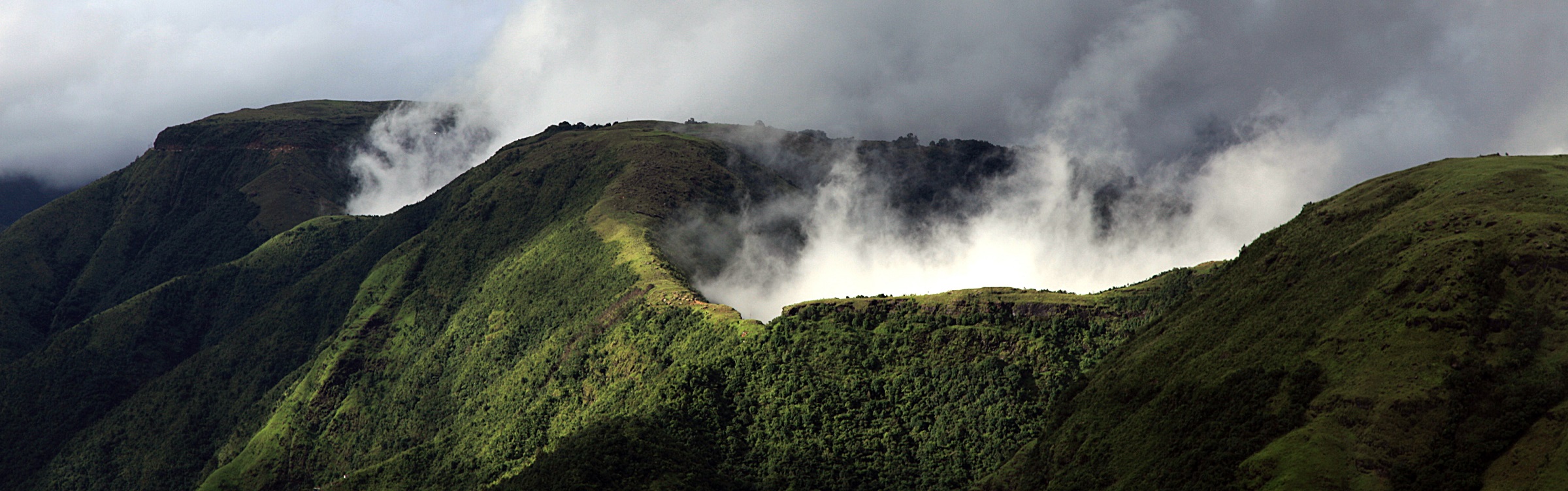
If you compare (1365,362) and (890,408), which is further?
(890,408)

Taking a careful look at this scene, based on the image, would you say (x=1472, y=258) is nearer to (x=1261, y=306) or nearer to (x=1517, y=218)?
(x=1517, y=218)

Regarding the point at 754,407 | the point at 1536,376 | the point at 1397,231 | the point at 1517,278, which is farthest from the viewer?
the point at 754,407

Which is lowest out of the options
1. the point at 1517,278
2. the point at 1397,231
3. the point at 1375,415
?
the point at 1375,415

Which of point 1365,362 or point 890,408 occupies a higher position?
point 890,408

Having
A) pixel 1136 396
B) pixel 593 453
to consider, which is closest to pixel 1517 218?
pixel 1136 396

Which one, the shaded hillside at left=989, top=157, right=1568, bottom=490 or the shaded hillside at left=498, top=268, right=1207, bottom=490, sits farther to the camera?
the shaded hillside at left=498, top=268, right=1207, bottom=490

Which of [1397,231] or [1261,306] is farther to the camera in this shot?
[1261,306]

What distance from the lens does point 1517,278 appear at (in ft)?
393

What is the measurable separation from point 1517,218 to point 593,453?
12756 cm

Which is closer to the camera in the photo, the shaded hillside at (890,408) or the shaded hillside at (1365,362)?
the shaded hillside at (1365,362)

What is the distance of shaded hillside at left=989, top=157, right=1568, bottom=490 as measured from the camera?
110 metres

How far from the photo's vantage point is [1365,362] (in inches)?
4840

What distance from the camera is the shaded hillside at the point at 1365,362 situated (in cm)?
11012

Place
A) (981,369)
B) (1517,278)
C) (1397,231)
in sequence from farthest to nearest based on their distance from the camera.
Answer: (981,369)
(1397,231)
(1517,278)
